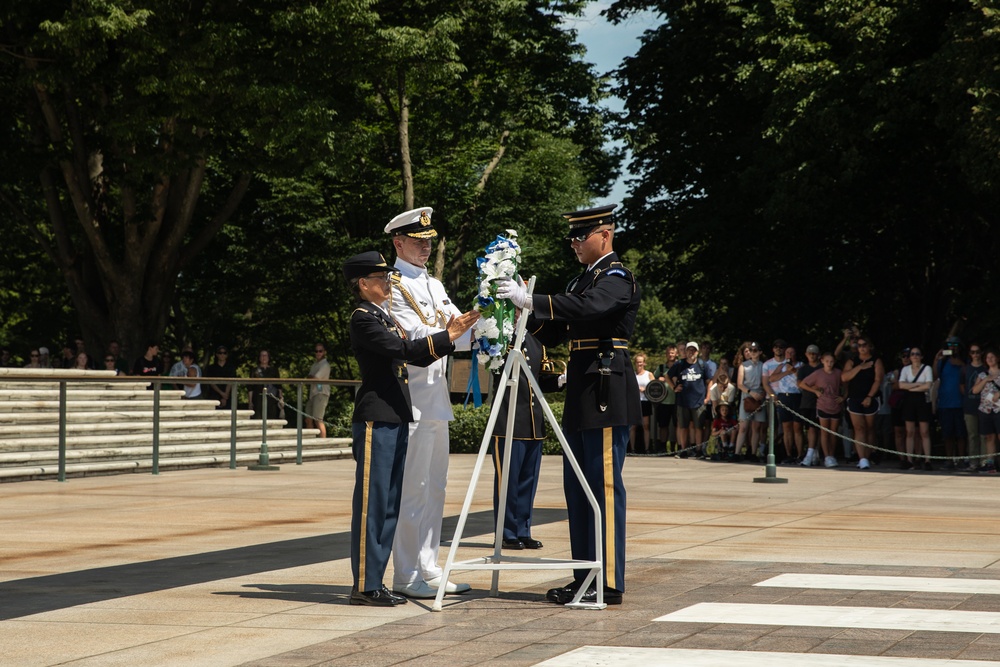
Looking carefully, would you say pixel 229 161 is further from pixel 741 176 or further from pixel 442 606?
pixel 442 606

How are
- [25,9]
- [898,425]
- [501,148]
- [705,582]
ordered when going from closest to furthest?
[705,582], [898,425], [25,9], [501,148]

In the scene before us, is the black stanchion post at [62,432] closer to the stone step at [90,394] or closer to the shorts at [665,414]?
the stone step at [90,394]

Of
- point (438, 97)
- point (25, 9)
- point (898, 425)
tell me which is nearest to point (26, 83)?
point (25, 9)

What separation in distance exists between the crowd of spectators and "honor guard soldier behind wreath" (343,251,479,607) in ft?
40.3

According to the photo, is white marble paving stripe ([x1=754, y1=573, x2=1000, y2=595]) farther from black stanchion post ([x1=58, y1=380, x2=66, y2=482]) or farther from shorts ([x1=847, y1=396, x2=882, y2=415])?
shorts ([x1=847, y1=396, x2=882, y2=415])

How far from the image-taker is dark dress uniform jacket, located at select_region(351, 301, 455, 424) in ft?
24.1

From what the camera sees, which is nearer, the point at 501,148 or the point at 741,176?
the point at 741,176

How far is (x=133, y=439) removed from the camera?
19.1 metres

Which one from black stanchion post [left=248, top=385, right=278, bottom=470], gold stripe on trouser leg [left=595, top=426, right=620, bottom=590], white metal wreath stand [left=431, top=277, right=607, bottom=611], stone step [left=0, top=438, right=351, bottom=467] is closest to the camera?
white metal wreath stand [left=431, top=277, right=607, bottom=611]

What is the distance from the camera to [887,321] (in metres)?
29.9

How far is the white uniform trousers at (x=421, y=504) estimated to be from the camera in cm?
772

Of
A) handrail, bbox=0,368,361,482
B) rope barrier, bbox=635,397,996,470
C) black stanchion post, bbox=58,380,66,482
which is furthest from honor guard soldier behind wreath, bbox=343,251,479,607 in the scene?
rope barrier, bbox=635,397,996,470

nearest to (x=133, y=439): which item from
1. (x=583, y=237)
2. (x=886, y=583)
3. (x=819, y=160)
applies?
→ (x=819, y=160)

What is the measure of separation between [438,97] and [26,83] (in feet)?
37.1
